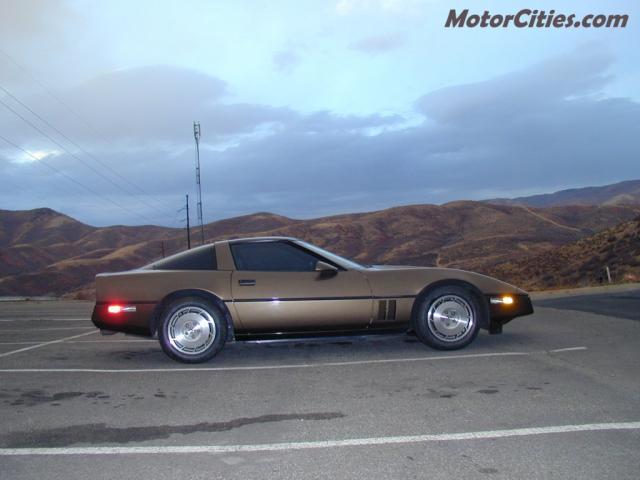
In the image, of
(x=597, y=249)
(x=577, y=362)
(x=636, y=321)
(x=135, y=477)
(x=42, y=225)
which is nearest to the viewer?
(x=135, y=477)

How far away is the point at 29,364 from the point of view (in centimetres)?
641

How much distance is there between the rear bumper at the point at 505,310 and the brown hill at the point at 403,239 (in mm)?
46085

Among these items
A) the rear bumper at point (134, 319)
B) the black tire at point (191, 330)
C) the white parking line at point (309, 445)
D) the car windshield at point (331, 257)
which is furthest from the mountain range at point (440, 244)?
the white parking line at point (309, 445)

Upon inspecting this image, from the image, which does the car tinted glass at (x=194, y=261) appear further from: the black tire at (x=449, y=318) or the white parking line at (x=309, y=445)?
the white parking line at (x=309, y=445)

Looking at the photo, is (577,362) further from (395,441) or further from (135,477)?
(135,477)

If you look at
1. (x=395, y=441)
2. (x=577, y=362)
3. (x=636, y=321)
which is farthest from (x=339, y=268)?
(x=636, y=321)

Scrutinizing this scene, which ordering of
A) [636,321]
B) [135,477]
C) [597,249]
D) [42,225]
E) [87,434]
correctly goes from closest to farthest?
1. [135,477]
2. [87,434]
3. [636,321]
4. [597,249]
5. [42,225]

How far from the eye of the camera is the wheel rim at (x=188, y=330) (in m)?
6.14

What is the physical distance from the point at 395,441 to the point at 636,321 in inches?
240

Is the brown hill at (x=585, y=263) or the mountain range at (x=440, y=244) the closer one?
the brown hill at (x=585, y=263)

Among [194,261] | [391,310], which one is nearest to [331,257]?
[391,310]

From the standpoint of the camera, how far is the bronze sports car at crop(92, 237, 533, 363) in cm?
611

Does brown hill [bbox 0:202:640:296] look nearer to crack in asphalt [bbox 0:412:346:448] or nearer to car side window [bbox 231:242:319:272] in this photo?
car side window [bbox 231:242:319:272]

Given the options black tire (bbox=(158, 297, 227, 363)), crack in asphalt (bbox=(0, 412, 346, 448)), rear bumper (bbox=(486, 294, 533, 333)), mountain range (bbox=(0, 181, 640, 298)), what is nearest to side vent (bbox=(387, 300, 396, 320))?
rear bumper (bbox=(486, 294, 533, 333))
